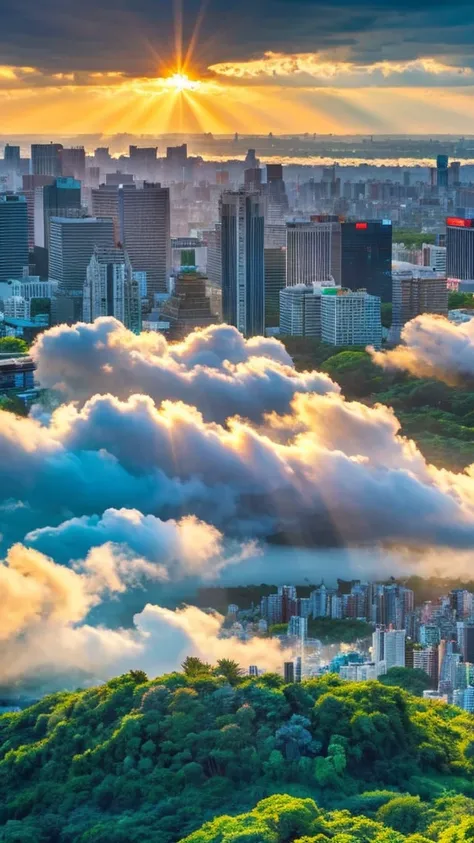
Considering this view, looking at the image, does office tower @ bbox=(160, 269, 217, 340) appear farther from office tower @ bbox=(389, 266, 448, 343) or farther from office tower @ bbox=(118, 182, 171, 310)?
Answer: office tower @ bbox=(118, 182, 171, 310)

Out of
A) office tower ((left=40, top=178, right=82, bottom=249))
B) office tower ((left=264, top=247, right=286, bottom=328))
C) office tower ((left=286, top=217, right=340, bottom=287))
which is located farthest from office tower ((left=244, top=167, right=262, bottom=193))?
office tower ((left=264, top=247, right=286, bottom=328))

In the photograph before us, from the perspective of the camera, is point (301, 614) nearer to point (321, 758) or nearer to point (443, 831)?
point (321, 758)

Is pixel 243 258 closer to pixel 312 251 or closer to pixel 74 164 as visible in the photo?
pixel 312 251

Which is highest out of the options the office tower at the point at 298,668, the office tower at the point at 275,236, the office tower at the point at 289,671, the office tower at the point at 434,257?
the office tower at the point at 275,236

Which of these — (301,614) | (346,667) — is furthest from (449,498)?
(346,667)

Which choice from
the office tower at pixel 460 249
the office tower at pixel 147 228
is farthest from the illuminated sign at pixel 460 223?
the office tower at pixel 147 228

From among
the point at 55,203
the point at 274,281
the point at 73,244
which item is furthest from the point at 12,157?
the point at 274,281

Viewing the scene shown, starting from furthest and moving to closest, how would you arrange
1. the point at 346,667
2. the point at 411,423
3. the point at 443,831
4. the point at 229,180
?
the point at 229,180 < the point at 411,423 < the point at 346,667 < the point at 443,831

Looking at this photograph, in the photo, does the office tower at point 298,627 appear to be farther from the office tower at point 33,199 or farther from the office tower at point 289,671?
the office tower at point 33,199
